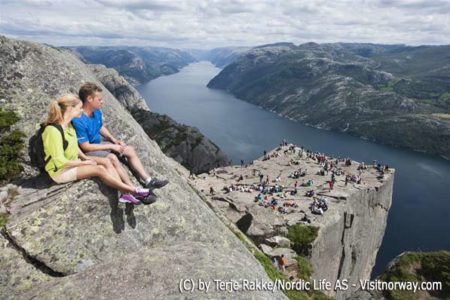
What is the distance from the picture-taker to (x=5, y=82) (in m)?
13.6

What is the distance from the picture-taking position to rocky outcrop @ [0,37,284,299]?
9.73m

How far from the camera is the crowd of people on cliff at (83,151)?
11031mm

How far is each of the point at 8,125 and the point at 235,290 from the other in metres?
9.17

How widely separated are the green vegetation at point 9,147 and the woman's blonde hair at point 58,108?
8.22 ft

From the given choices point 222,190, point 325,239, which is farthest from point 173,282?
point 222,190

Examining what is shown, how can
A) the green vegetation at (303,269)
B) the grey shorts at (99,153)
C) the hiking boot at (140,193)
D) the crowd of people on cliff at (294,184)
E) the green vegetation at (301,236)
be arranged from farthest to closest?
1. the crowd of people on cliff at (294,184)
2. the green vegetation at (301,236)
3. the green vegetation at (303,269)
4. the grey shorts at (99,153)
5. the hiking boot at (140,193)

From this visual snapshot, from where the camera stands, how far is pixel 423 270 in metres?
34.9

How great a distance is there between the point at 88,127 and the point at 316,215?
41.8 meters

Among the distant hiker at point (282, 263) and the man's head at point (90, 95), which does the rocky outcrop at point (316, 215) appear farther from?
the man's head at point (90, 95)

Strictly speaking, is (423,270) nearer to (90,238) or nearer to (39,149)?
(90,238)

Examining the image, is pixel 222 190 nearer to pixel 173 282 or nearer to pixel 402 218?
pixel 173 282

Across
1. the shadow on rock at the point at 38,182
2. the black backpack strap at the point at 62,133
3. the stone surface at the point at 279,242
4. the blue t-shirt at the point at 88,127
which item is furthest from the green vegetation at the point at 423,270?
the black backpack strap at the point at 62,133

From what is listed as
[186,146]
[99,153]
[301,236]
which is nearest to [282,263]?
[301,236]

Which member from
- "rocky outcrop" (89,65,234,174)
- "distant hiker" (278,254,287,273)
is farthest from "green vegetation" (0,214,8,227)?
"rocky outcrop" (89,65,234,174)
